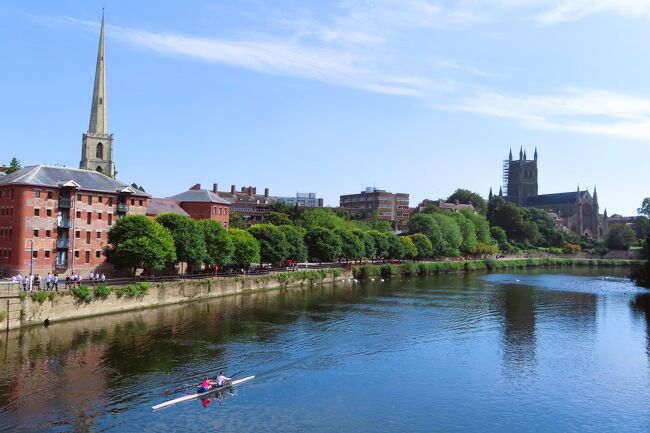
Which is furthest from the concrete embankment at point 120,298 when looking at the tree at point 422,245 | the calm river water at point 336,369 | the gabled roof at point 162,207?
the tree at point 422,245

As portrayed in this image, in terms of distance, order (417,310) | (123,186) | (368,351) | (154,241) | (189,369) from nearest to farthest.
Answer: (189,369)
(368,351)
(154,241)
(417,310)
(123,186)

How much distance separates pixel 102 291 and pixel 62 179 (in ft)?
66.1

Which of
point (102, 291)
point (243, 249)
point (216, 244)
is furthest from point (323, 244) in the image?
point (102, 291)

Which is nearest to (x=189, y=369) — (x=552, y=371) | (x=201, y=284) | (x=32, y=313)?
(x=32, y=313)

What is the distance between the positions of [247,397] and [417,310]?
128 ft

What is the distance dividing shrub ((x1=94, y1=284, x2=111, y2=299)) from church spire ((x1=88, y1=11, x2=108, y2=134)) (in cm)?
6458

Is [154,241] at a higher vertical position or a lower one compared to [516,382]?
higher

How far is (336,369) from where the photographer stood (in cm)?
4219

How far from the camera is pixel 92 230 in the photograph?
73312 millimetres

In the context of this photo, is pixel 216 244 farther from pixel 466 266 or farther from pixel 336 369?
pixel 466 266

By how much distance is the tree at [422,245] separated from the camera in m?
140

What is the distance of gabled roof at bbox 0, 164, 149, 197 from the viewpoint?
6716 centimetres

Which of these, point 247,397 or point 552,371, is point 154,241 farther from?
point 552,371

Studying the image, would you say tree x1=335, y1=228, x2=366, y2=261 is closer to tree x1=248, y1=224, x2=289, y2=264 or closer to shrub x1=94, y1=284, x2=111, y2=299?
tree x1=248, y1=224, x2=289, y2=264
